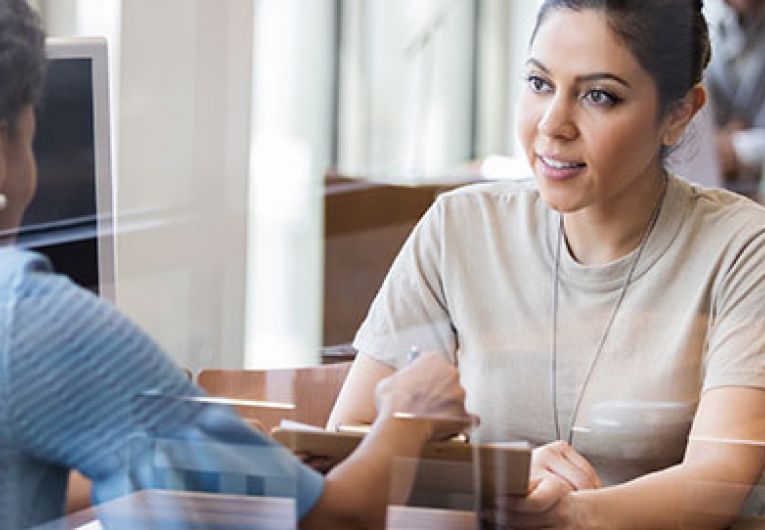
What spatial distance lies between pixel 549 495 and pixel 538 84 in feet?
0.98

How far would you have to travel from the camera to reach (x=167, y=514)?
3.49ft

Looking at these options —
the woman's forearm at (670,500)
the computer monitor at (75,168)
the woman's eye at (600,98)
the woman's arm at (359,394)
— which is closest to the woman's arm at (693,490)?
the woman's forearm at (670,500)

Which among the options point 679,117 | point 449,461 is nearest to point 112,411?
point 449,461

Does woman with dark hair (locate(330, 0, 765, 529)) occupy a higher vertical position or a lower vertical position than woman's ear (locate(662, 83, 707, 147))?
lower

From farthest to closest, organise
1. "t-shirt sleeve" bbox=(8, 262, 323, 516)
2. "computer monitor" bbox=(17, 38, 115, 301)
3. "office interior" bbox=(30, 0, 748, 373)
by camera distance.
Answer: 1. "office interior" bbox=(30, 0, 748, 373)
2. "computer monitor" bbox=(17, 38, 115, 301)
3. "t-shirt sleeve" bbox=(8, 262, 323, 516)

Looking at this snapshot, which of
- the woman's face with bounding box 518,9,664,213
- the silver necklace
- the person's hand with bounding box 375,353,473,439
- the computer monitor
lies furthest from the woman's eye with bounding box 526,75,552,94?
the computer monitor

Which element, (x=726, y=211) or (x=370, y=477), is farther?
(x=726, y=211)

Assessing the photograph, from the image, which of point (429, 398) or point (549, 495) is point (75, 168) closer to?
point (429, 398)

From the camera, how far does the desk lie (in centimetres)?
103

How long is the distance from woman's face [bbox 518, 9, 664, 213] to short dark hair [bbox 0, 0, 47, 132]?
358 millimetres

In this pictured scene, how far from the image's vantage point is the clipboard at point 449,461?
1019mm

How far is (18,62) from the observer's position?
107cm

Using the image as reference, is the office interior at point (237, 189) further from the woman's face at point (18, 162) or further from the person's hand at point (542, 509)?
the person's hand at point (542, 509)

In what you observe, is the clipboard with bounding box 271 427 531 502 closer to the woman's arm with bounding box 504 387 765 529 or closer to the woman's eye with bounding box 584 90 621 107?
the woman's arm with bounding box 504 387 765 529
